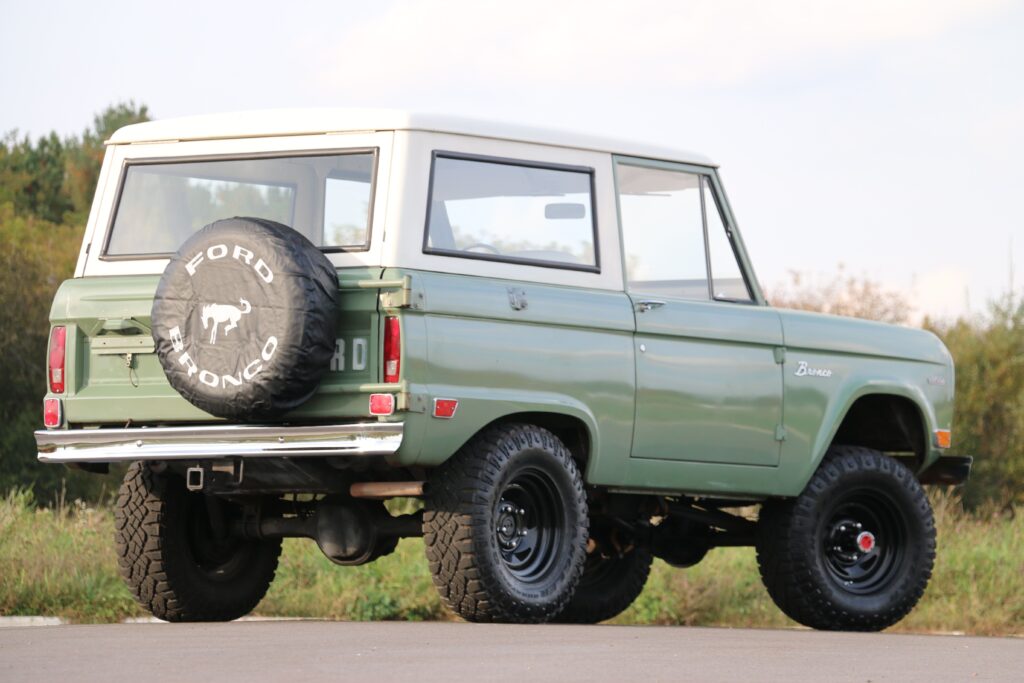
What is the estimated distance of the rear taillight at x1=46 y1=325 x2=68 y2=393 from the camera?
879cm

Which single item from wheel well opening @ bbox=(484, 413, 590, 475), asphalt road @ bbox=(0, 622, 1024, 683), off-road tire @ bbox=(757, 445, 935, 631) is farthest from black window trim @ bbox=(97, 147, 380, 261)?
off-road tire @ bbox=(757, 445, 935, 631)

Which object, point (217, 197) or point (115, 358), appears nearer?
point (115, 358)

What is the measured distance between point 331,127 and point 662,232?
2.04m

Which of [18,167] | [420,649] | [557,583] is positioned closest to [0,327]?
[557,583]

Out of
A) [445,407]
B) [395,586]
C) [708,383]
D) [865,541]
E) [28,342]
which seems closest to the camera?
[445,407]

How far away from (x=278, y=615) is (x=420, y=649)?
598 centimetres

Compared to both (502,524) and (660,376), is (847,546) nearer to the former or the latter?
(660,376)

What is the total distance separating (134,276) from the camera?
8758mm

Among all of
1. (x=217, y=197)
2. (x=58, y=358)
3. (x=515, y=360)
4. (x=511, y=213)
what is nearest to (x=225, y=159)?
(x=217, y=197)

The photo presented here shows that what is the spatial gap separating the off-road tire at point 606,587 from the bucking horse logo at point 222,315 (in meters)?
3.66

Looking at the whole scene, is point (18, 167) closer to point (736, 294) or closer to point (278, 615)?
point (278, 615)

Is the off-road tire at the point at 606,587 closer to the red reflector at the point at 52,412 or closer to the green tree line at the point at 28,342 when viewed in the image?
the red reflector at the point at 52,412

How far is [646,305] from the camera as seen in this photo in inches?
363

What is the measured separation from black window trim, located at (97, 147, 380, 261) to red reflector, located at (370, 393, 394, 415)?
72cm
